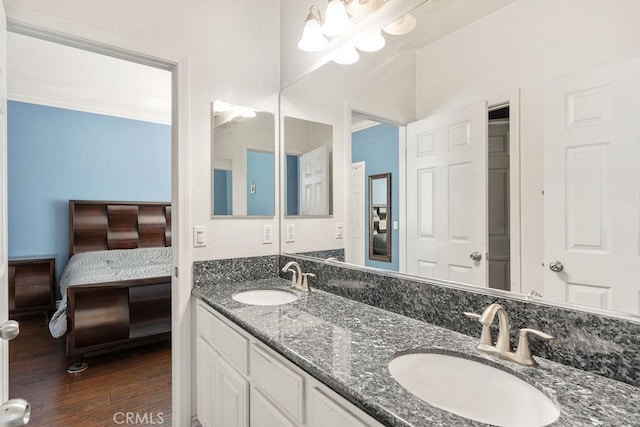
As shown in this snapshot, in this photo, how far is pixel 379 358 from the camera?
0.91 meters

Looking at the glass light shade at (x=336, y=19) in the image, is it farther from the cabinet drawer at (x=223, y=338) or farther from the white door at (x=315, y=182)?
the cabinet drawer at (x=223, y=338)

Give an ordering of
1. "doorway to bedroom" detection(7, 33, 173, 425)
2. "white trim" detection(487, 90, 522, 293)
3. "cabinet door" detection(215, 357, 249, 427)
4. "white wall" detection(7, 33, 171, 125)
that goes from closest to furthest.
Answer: "white trim" detection(487, 90, 522, 293), "cabinet door" detection(215, 357, 249, 427), "doorway to bedroom" detection(7, 33, 173, 425), "white wall" detection(7, 33, 171, 125)

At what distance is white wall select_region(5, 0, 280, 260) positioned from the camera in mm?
1596

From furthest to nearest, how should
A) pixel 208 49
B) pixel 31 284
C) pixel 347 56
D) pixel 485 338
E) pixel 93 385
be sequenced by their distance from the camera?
pixel 31 284 < pixel 93 385 < pixel 208 49 < pixel 347 56 < pixel 485 338

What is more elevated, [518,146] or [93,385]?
[518,146]

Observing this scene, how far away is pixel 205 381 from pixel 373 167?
53.2 inches

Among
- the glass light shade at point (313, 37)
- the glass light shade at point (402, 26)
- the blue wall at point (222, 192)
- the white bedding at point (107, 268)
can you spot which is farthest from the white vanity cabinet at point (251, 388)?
the white bedding at point (107, 268)

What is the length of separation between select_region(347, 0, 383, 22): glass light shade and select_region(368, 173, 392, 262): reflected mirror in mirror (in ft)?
2.61

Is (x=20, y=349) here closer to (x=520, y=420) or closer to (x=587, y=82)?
(x=520, y=420)

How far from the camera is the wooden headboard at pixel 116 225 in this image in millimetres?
4094

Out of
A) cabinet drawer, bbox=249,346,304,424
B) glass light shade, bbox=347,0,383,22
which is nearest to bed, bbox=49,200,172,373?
cabinet drawer, bbox=249,346,304,424

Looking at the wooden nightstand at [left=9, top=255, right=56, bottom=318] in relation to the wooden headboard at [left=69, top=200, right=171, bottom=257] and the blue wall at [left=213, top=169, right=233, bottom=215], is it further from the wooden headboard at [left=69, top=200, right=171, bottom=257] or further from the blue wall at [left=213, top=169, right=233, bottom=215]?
the blue wall at [left=213, top=169, right=233, bottom=215]

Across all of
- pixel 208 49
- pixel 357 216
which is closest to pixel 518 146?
pixel 357 216

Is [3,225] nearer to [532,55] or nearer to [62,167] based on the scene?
[532,55]
